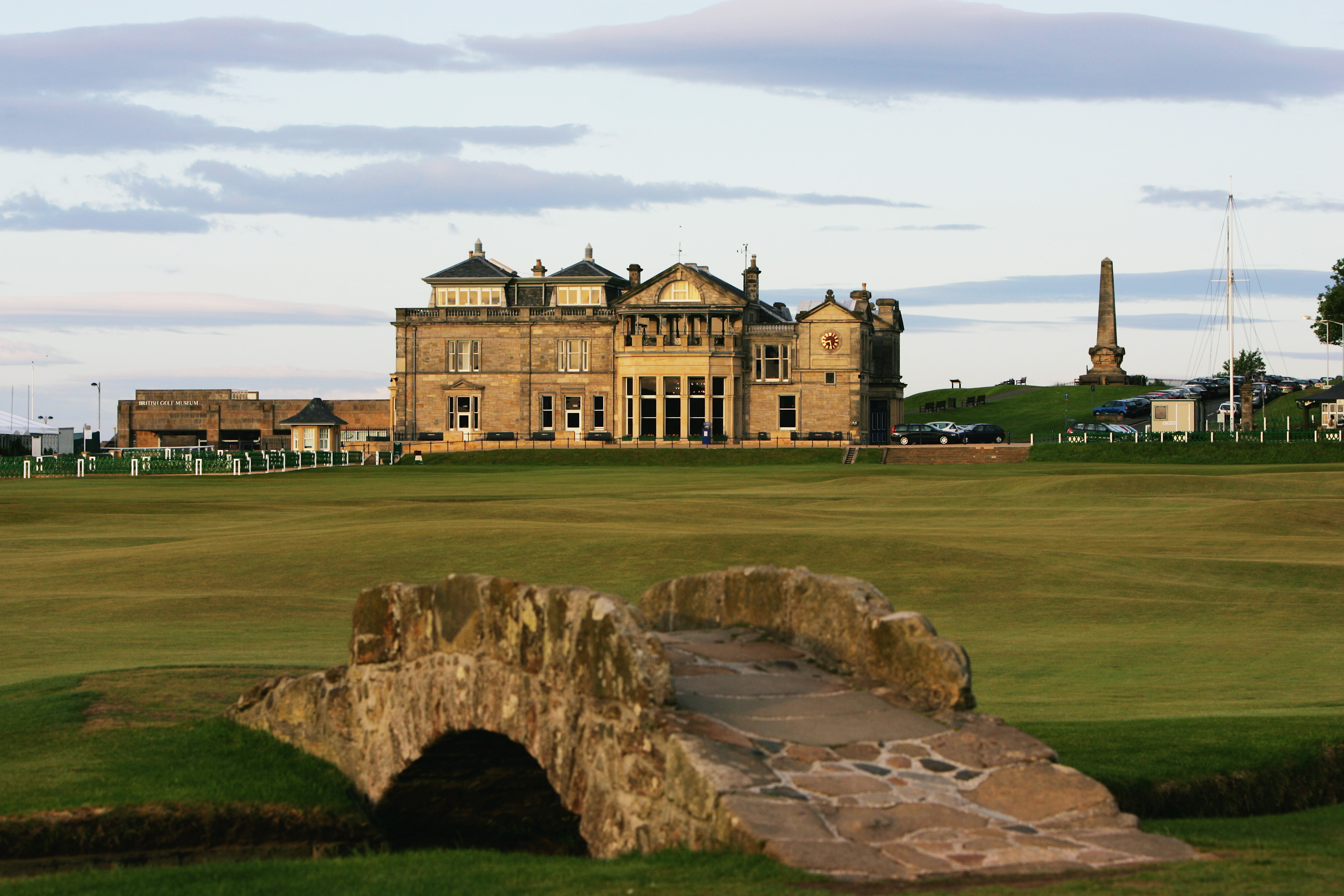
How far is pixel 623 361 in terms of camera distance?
89688mm

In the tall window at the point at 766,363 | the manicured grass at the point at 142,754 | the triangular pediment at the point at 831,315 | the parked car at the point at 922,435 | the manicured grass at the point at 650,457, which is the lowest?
the manicured grass at the point at 142,754

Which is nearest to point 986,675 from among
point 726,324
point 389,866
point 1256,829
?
point 1256,829

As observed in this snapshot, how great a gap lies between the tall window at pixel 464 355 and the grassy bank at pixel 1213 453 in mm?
38090

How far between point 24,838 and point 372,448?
81542mm

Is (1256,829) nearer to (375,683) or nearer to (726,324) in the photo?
(375,683)

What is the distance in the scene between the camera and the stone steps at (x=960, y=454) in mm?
75000

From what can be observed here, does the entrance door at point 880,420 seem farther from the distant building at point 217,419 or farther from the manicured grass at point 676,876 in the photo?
the manicured grass at point 676,876

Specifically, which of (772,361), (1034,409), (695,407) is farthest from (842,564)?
(1034,409)

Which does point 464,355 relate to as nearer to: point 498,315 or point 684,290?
point 498,315

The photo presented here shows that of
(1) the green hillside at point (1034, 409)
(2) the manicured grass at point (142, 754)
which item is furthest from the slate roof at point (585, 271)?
(2) the manicured grass at point (142, 754)

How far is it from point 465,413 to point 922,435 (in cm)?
3018

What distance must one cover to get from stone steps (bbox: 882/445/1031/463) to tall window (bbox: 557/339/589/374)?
2289cm

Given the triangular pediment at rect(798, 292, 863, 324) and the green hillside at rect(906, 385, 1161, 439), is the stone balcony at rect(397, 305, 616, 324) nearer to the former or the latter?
the triangular pediment at rect(798, 292, 863, 324)

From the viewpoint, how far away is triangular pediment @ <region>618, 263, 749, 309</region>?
88.9 m
